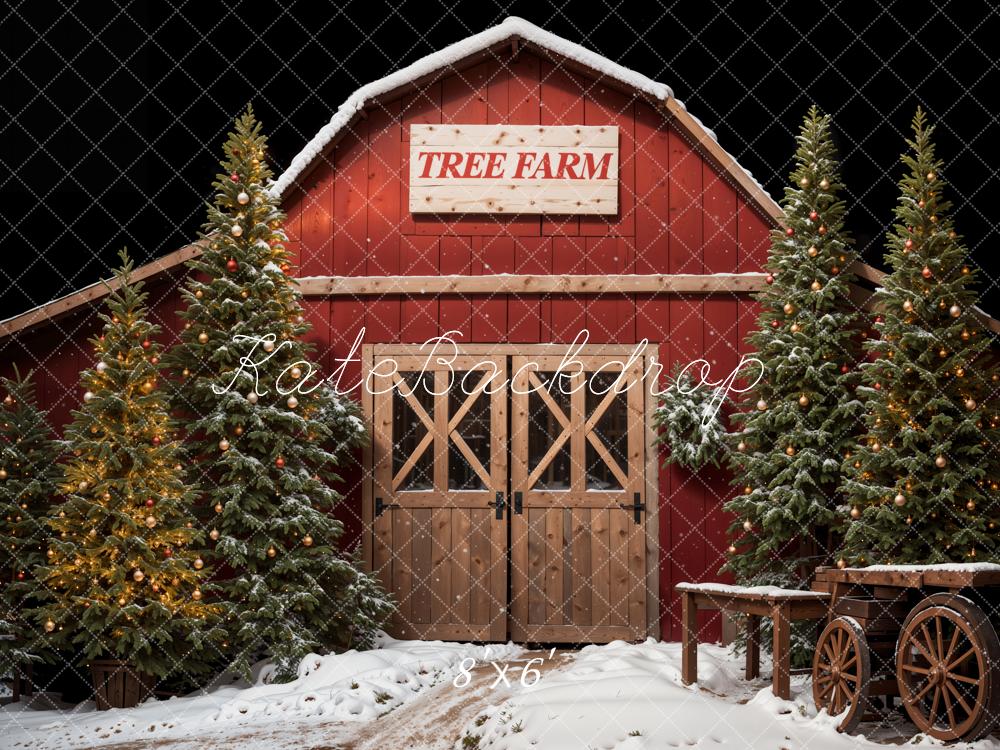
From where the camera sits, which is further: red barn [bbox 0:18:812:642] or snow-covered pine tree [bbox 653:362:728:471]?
red barn [bbox 0:18:812:642]

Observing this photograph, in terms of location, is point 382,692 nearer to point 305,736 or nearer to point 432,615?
point 305,736

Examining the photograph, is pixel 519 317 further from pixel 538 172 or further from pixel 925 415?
pixel 925 415

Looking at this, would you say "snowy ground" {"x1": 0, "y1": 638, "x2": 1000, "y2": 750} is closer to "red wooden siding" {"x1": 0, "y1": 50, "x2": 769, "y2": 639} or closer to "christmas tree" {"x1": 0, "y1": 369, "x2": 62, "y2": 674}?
"christmas tree" {"x1": 0, "y1": 369, "x2": 62, "y2": 674}

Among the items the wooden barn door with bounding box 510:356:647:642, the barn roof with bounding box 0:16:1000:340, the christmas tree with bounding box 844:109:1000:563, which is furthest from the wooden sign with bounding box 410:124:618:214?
the christmas tree with bounding box 844:109:1000:563

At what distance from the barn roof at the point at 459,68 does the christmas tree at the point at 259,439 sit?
2.21ft

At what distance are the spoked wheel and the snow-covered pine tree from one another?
8.90 feet

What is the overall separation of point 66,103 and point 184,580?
7.40m

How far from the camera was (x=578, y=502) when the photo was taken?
9984 millimetres

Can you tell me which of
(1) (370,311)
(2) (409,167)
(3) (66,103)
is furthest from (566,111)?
(3) (66,103)

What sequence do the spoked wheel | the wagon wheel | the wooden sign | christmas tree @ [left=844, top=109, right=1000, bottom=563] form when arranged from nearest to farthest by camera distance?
1. the wagon wheel
2. the spoked wheel
3. christmas tree @ [left=844, top=109, right=1000, bottom=563]
4. the wooden sign

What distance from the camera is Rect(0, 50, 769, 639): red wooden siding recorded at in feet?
33.4

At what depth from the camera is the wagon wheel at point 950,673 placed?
607 cm

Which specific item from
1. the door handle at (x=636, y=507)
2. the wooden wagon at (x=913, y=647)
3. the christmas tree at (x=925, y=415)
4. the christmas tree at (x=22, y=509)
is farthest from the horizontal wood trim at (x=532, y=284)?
the wooden wagon at (x=913, y=647)

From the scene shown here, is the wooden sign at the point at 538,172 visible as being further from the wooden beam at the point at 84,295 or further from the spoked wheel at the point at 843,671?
the spoked wheel at the point at 843,671
